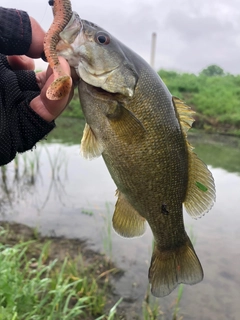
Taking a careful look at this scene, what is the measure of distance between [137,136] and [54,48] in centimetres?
63

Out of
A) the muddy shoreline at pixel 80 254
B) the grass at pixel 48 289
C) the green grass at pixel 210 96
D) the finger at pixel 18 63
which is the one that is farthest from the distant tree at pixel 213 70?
the finger at pixel 18 63

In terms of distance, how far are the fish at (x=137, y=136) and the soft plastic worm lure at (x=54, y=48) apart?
5cm

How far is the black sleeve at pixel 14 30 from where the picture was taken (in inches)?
73.2

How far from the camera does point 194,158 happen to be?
2145mm

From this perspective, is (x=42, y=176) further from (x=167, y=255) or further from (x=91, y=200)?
(x=167, y=255)

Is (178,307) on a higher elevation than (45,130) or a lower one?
lower

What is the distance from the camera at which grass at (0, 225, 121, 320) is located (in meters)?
3.44

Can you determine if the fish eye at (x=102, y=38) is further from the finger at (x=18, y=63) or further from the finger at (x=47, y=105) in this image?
the finger at (x=18, y=63)

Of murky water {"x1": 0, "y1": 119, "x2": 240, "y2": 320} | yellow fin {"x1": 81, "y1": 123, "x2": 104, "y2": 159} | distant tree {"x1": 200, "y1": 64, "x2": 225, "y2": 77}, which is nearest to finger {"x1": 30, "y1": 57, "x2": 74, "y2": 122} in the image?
→ yellow fin {"x1": 81, "y1": 123, "x2": 104, "y2": 159}

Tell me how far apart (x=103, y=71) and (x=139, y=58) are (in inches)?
9.7

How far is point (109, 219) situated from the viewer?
613 cm

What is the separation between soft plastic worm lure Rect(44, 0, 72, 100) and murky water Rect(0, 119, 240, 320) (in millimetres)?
3994

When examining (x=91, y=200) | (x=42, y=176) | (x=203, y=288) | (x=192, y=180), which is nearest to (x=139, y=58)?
(x=192, y=180)

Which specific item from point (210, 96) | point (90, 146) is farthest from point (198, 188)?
point (210, 96)
